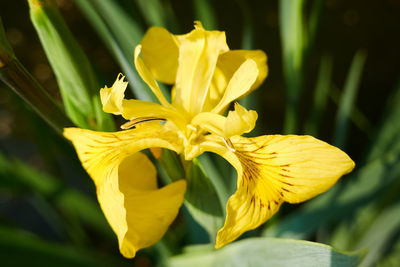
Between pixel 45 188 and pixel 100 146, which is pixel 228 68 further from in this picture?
pixel 45 188

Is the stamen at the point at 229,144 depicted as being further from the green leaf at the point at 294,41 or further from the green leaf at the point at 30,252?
the green leaf at the point at 30,252

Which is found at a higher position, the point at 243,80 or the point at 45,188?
the point at 243,80

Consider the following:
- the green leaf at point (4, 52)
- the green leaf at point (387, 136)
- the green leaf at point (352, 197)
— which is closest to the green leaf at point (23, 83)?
the green leaf at point (4, 52)

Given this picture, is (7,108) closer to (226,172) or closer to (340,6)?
(226,172)

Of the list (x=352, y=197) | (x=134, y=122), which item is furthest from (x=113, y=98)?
(x=352, y=197)

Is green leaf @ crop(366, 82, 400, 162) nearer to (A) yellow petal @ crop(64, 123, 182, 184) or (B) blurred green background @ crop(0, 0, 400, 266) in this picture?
(B) blurred green background @ crop(0, 0, 400, 266)

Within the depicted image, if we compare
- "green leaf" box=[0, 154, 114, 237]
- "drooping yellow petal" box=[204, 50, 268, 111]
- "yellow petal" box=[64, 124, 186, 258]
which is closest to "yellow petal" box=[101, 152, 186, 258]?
"yellow petal" box=[64, 124, 186, 258]

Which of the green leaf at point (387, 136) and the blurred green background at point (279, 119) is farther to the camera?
the green leaf at point (387, 136)
